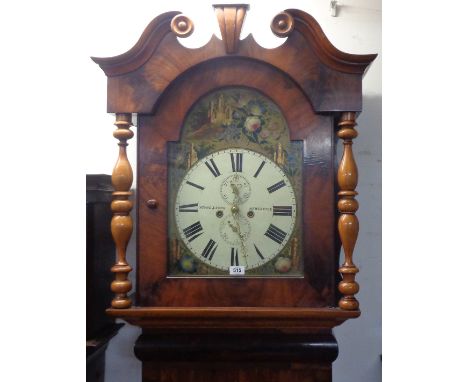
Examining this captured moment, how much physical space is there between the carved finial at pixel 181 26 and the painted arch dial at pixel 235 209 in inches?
10.3

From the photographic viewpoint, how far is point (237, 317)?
3.38ft

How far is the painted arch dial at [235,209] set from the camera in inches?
42.1

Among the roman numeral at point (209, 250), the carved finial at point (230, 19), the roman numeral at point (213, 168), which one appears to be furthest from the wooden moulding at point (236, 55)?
the roman numeral at point (209, 250)

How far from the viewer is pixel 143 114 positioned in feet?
3.51

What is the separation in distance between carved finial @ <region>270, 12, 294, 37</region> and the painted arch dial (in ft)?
0.86

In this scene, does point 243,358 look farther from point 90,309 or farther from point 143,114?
point 143,114

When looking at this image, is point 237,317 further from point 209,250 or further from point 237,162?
point 237,162

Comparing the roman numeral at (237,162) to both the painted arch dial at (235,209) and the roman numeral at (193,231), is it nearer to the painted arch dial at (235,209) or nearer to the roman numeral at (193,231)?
the painted arch dial at (235,209)

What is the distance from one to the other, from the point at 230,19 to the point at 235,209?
40 centimetres

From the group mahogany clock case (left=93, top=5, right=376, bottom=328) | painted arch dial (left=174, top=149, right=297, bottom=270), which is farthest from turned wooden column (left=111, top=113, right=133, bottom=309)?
painted arch dial (left=174, top=149, right=297, bottom=270)

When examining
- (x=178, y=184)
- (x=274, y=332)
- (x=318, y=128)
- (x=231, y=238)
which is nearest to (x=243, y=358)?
(x=274, y=332)

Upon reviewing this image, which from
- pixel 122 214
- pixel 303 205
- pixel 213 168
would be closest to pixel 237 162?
pixel 213 168

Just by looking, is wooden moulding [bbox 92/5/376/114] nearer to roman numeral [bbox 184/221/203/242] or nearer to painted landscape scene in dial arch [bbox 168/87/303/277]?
painted landscape scene in dial arch [bbox 168/87/303/277]

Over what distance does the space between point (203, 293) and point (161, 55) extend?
0.52m
